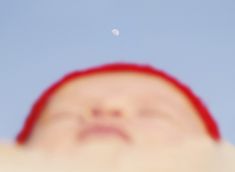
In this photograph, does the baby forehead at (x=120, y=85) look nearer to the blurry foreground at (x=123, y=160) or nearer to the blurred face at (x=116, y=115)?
the blurred face at (x=116, y=115)

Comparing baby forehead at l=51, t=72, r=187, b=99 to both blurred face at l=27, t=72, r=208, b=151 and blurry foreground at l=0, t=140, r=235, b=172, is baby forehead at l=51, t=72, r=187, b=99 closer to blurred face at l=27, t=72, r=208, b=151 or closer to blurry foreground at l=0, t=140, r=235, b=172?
blurred face at l=27, t=72, r=208, b=151

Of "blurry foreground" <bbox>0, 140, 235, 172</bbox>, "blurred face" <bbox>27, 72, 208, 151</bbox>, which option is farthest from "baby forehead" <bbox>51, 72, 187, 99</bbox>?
"blurry foreground" <bbox>0, 140, 235, 172</bbox>

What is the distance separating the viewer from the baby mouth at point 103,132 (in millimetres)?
338

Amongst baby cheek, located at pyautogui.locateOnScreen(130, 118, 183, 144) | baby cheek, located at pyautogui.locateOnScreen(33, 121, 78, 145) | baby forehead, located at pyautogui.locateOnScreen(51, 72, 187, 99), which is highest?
baby forehead, located at pyautogui.locateOnScreen(51, 72, 187, 99)

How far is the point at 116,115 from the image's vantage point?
38cm

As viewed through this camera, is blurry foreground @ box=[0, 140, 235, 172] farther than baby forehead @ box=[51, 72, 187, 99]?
No

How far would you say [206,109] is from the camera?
45 cm

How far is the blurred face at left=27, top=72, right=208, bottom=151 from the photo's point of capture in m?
0.34

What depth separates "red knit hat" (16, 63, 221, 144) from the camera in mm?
422

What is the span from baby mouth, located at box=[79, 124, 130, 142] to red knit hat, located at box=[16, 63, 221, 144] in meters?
0.08

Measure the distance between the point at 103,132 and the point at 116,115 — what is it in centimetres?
4

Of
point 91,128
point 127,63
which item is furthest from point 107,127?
point 127,63

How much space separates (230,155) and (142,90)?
110 mm

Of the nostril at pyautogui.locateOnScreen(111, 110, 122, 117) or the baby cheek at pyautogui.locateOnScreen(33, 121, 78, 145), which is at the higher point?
the nostril at pyautogui.locateOnScreen(111, 110, 122, 117)
